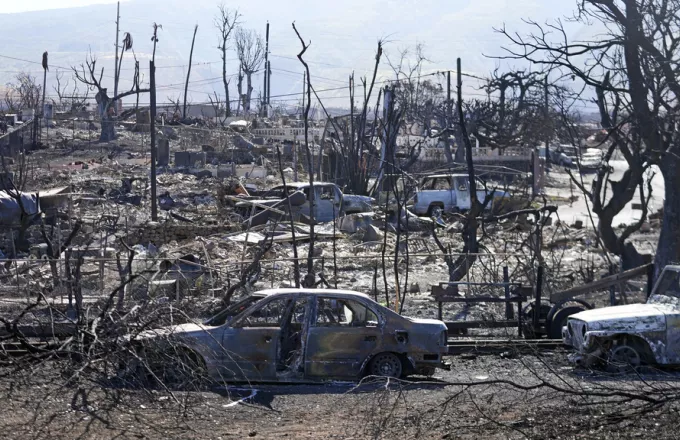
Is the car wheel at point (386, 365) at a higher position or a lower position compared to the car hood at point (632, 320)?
lower

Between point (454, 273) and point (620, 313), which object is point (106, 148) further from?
point (620, 313)

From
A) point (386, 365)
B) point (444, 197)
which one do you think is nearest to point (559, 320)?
point (386, 365)

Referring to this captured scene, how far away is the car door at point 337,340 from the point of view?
1166 cm

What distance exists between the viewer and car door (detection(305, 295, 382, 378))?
11656 millimetres

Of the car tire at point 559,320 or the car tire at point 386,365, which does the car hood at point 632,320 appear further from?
the car tire at point 386,365

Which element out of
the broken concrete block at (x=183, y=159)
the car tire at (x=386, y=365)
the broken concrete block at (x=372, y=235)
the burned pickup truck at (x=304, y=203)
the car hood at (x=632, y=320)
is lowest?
the car tire at (x=386, y=365)

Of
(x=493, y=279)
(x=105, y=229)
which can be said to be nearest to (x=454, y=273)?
(x=493, y=279)

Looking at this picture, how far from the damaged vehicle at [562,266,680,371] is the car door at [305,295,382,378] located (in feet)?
9.77

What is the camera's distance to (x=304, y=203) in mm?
27656

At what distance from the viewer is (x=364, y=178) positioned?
3491 cm

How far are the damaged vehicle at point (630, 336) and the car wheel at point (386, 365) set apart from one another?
8.55 ft

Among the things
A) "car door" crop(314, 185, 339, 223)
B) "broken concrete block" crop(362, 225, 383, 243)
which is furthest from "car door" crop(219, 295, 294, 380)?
"car door" crop(314, 185, 339, 223)

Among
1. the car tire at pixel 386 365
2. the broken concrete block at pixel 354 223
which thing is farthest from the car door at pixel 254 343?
the broken concrete block at pixel 354 223

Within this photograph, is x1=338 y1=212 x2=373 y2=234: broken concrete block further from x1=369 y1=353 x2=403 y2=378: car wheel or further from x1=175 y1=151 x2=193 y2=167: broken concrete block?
x1=175 y1=151 x2=193 y2=167: broken concrete block
